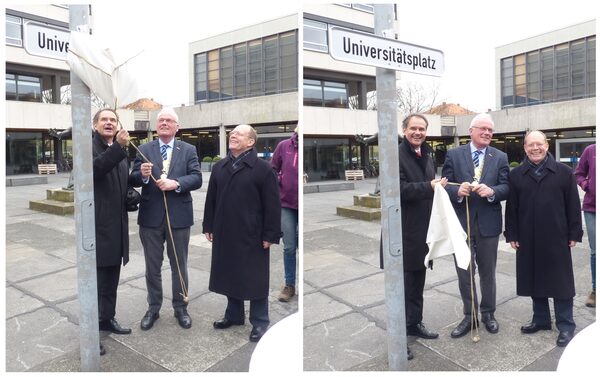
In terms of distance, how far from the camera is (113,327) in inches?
149

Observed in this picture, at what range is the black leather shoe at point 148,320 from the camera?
3873 mm

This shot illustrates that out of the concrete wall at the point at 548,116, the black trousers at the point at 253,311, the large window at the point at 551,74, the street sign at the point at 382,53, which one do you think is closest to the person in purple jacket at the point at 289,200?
the black trousers at the point at 253,311

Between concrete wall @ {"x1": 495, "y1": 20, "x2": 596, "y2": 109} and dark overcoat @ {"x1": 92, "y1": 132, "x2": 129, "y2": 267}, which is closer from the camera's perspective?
dark overcoat @ {"x1": 92, "y1": 132, "x2": 129, "y2": 267}

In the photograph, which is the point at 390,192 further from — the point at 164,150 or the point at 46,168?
the point at 46,168

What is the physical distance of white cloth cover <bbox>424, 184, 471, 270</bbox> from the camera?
335cm

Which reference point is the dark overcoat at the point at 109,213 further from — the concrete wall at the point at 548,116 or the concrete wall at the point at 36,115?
the concrete wall at the point at 548,116

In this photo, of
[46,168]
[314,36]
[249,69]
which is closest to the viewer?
[314,36]

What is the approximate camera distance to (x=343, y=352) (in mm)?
3629

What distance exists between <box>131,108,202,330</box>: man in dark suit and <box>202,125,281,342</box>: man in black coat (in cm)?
28

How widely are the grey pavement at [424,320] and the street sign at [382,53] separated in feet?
6.27

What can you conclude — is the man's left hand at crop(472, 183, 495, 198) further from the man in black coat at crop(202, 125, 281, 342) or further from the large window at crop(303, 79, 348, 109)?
the large window at crop(303, 79, 348, 109)

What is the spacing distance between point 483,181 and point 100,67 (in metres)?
2.74

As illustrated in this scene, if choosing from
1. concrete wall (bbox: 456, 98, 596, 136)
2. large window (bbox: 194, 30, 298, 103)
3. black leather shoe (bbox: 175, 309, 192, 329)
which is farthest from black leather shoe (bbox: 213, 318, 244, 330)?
concrete wall (bbox: 456, 98, 596, 136)

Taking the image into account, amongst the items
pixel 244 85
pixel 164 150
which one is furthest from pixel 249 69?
pixel 164 150
